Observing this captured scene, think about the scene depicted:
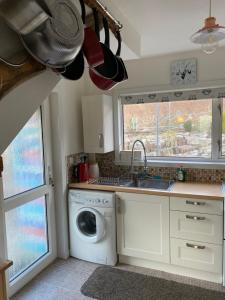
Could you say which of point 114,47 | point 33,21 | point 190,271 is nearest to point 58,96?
point 114,47

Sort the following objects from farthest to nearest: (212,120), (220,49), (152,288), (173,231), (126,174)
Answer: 1. (126,174)
2. (212,120)
3. (220,49)
4. (173,231)
5. (152,288)

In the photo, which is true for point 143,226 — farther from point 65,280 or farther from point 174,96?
point 174,96

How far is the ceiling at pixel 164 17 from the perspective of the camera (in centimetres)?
181

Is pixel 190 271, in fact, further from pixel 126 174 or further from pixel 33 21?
pixel 33 21

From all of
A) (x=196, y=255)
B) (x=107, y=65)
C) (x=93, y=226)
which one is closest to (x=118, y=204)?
(x=93, y=226)

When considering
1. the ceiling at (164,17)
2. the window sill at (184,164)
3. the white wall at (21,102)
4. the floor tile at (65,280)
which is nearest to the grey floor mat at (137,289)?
Result: the floor tile at (65,280)

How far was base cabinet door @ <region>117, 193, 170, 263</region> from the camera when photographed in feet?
8.43

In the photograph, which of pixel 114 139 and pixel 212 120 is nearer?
pixel 212 120

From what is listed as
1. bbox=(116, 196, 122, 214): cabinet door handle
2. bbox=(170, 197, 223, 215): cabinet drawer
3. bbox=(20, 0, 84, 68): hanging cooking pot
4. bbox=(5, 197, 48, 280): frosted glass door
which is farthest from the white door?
bbox=(20, 0, 84, 68): hanging cooking pot

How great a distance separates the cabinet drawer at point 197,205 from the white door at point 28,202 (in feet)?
4.62

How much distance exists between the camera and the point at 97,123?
3.08 meters

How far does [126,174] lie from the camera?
3307mm

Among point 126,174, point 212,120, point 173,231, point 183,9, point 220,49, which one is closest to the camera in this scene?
point 183,9

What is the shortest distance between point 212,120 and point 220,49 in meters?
0.80
